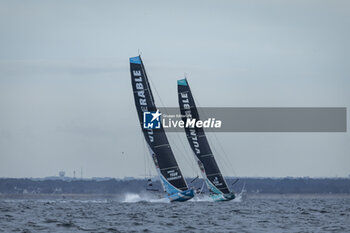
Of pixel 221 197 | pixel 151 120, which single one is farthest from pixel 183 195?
pixel 221 197

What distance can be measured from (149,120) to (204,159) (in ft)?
38.8

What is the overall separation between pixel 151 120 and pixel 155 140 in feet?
7.96

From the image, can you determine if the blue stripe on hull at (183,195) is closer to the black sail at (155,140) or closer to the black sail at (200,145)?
the black sail at (155,140)

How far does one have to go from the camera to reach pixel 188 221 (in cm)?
5269

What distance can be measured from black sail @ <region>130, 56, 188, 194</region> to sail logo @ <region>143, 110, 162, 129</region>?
0.33m

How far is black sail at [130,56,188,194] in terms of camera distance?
7406cm

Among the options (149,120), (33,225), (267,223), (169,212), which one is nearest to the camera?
(33,225)

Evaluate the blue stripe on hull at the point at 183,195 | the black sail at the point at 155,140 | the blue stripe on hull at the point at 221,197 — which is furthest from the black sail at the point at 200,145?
the blue stripe on hull at the point at 183,195

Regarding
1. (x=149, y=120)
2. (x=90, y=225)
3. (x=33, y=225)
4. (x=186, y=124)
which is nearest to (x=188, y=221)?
(x=90, y=225)

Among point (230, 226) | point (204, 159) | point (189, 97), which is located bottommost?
point (230, 226)

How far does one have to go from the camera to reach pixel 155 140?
75062mm

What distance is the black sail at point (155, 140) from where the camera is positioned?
2916 inches

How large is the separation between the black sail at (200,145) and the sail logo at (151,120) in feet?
24.8

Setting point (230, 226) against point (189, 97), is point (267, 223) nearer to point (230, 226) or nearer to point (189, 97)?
point (230, 226)
